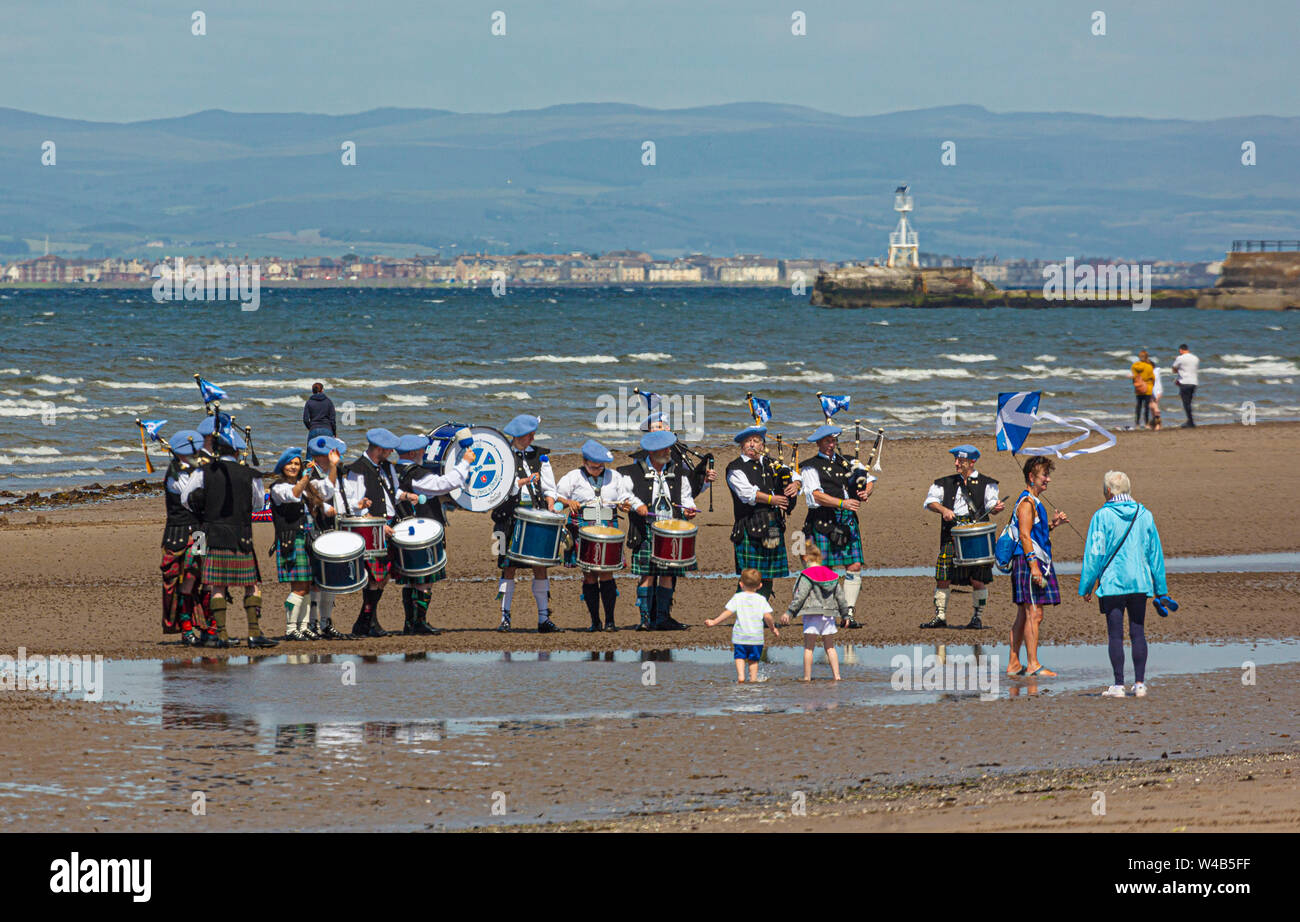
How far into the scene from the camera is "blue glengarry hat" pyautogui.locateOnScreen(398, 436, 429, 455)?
13.7m

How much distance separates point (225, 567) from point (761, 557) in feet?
14.9

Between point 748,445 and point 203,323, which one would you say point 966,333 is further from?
point 748,445

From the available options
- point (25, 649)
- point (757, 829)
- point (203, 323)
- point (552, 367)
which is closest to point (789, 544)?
point (25, 649)

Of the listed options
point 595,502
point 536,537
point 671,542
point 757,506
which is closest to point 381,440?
point 536,537

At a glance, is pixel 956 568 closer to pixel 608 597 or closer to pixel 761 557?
pixel 761 557

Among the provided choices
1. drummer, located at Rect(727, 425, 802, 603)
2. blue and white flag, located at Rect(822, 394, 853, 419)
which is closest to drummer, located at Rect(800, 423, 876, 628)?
drummer, located at Rect(727, 425, 802, 603)

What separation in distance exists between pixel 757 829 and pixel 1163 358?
60878 mm

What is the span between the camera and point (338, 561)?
42.1 ft

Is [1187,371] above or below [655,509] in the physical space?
above

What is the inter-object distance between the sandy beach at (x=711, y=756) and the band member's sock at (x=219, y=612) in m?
0.25

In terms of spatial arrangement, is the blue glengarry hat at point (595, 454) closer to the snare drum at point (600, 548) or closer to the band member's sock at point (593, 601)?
the snare drum at point (600, 548)

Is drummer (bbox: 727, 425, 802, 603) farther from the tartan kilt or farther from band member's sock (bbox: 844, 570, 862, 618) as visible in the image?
the tartan kilt
